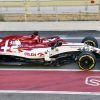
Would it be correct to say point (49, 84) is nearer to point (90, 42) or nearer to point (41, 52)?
point (41, 52)

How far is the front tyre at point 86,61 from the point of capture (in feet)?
38.7

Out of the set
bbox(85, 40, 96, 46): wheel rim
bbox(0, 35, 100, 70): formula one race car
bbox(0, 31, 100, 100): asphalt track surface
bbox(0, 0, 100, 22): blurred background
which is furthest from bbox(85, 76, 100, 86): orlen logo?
bbox(0, 0, 100, 22): blurred background

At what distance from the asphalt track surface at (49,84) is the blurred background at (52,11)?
9044 mm

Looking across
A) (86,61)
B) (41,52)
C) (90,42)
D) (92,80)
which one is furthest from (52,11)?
(92,80)

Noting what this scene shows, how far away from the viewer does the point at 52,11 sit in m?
23.4

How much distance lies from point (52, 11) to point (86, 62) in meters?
11.9

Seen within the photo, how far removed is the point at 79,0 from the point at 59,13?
5.19 metres

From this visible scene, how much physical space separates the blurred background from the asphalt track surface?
9044mm

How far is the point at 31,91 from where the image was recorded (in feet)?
33.7

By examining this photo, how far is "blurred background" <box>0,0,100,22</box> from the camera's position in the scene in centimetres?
2169

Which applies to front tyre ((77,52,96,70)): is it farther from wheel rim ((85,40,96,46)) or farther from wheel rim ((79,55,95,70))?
wheel rim ((85,40,96,46))

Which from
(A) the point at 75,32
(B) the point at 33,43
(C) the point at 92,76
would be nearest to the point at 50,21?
(A) the point at 75,32

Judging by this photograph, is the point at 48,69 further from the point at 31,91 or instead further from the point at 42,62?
the point at 31,91

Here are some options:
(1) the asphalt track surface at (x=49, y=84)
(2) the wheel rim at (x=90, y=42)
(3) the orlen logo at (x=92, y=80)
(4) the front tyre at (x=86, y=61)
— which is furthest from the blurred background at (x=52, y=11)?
(3) the orlen logo at (x=92, y=80)
